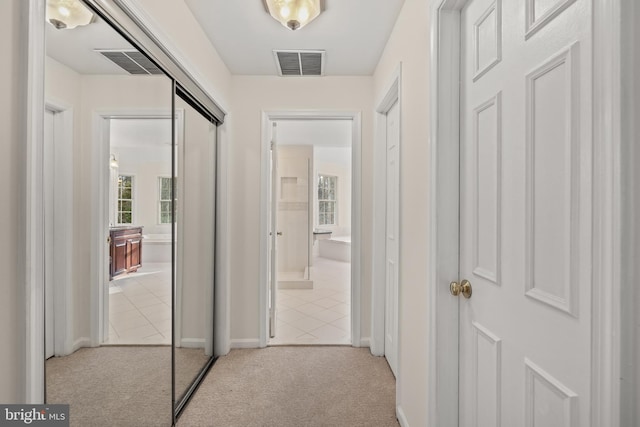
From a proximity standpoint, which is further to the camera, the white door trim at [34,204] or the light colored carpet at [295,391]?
the light colored carpet at [295,391]

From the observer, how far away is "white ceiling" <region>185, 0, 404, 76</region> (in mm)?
1849

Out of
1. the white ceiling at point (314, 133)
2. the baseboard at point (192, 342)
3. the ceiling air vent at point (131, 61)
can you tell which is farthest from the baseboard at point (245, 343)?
the white ceiling at point (314, 133)

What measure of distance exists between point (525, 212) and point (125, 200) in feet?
5.21

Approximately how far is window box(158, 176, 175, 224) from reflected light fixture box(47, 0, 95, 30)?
757mm

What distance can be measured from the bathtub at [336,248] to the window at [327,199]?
20.3 inches

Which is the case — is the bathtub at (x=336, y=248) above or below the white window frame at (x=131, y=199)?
below

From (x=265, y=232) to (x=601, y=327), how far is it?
7.69 ft

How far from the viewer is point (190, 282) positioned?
204cm

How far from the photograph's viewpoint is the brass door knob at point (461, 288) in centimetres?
118

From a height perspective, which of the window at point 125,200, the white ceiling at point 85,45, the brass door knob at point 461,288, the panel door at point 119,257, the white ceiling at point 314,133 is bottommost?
the brass door knob at point 461,288

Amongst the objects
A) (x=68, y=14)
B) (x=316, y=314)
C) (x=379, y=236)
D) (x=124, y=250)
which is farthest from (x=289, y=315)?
(x=68, y=14)

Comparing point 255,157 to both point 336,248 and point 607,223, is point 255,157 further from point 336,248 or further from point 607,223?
point 336,248

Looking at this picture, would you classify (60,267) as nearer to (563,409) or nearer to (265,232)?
(563,409)

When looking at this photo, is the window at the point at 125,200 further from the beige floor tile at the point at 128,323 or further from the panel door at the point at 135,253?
the beige floor tile at the point at 128,323
